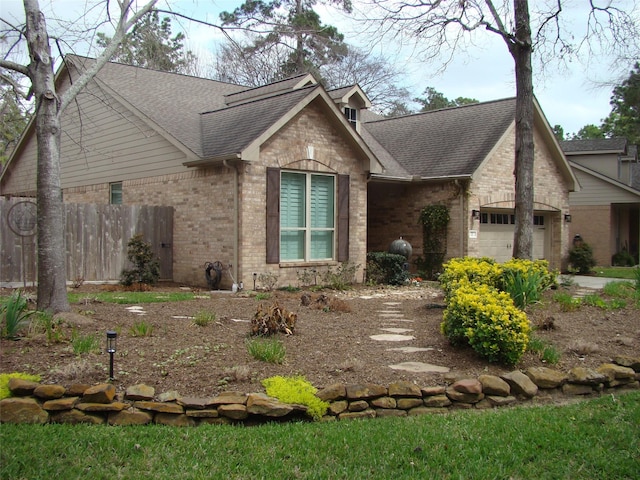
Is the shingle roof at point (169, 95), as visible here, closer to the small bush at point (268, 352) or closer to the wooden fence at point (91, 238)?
the wooden fence at point (91, 238)

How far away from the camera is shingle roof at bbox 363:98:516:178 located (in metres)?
18.1

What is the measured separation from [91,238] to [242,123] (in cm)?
433

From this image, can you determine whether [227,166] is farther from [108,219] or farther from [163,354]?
[163,354]

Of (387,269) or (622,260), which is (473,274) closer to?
(387,269)

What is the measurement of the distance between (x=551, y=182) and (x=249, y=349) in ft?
55.5

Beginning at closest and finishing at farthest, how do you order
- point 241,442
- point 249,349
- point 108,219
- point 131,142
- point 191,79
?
point 241,442 → point 249,349 → point 108,219 → point 131,142 → point 191,79

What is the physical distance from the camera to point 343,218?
48.7ft

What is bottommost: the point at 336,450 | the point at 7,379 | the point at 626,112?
the point at 336,450

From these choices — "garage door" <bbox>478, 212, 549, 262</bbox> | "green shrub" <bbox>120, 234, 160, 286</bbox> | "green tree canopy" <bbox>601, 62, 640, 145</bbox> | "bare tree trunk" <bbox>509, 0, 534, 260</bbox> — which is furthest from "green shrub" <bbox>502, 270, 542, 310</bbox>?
"green tree canopy" <bbox>601, 62, 640, 145</bbox>

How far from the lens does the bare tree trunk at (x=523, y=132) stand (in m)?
13.6

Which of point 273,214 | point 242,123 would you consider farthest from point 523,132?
point 242,123

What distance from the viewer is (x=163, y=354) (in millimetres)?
6168

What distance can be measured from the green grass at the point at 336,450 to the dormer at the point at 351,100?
13.0 metres

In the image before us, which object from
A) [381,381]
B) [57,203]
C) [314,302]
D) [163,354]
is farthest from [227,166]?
[381,381]
